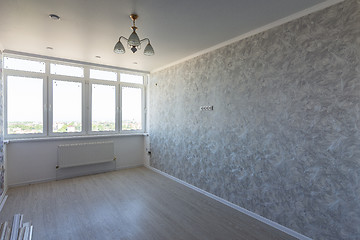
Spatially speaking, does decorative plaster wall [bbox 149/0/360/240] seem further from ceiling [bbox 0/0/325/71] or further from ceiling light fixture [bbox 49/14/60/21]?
ceiling light fixture [bbox 49/14/60/21]

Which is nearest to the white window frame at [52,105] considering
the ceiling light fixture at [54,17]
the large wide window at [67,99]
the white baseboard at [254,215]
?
the large wide window at [67,99]

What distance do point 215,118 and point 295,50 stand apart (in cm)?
154

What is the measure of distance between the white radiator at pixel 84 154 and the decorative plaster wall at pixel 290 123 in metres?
2.34

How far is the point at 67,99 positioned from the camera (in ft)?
15.0

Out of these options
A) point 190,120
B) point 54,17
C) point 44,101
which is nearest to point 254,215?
point 190,120

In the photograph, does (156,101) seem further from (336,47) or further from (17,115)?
(336,47)

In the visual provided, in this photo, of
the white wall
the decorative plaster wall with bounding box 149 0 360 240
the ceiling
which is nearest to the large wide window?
the white wall

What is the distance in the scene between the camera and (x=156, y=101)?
5176mm

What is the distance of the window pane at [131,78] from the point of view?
17.6 feet

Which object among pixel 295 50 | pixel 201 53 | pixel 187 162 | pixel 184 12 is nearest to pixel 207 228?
pixel 187 162

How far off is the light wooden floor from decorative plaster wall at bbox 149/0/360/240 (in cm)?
40

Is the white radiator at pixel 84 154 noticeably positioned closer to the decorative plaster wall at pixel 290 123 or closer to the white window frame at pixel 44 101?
the white window frame at pixel 44 101

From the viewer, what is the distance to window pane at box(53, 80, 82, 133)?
4.44m

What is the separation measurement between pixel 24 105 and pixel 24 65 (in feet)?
2.67
